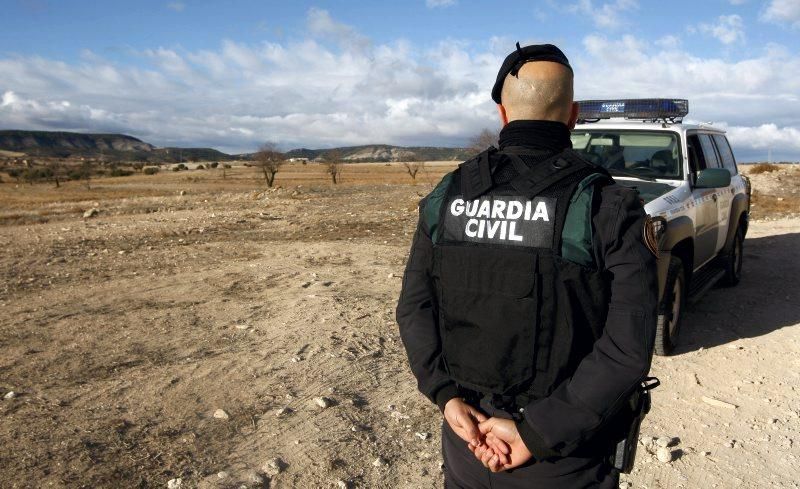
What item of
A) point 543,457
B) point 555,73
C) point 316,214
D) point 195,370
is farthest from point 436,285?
point 316,214

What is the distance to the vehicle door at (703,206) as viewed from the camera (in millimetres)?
5574

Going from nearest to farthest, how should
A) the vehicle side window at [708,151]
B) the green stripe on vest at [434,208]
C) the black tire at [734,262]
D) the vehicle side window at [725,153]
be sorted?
1. the green stripe on vest at [434,208]
2. the vehicle side window at [708,151]
3. the vehicle side window at [725,153]
4. the black tire at [734,262]

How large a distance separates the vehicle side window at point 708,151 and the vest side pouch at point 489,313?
5.36 metres

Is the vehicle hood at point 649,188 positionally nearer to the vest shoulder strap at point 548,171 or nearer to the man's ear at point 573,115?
the man's ear at point 573,115

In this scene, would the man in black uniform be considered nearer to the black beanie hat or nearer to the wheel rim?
the black beanie hat

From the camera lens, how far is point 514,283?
1658 mm

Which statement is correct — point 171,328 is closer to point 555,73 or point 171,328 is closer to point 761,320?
point 555,73

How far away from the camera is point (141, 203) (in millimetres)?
18141

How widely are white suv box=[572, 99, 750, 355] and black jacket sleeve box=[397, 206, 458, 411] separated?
10.3ft

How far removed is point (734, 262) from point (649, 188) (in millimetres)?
3023

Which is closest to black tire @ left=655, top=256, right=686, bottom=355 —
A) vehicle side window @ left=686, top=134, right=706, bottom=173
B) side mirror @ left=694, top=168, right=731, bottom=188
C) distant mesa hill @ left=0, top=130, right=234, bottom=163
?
side mirror @ left=694, top=168, right=731, bottom=188

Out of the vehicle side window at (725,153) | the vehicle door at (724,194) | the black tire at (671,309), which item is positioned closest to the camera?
the black tire at (671,309)

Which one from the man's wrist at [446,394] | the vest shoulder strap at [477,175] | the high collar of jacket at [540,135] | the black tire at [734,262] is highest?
the high collar of jacket at [540,135]

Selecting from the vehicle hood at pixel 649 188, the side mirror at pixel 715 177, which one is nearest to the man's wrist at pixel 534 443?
the vehicle hood at pixel 649 188
